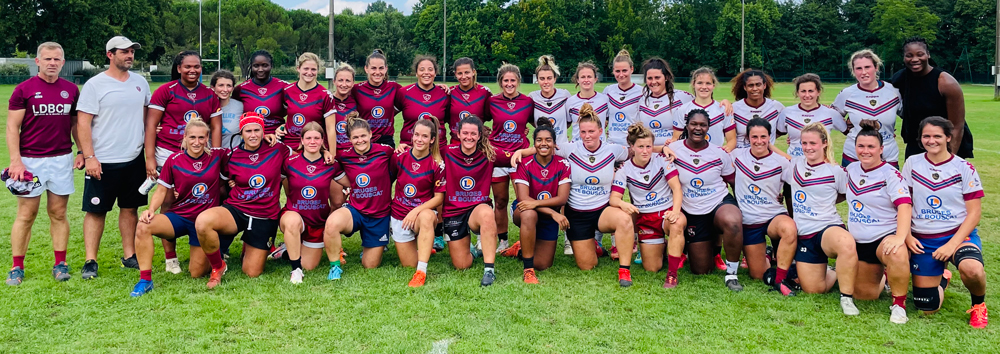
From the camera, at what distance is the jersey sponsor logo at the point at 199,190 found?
521 cm

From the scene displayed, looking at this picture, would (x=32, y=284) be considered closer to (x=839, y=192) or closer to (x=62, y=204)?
(x=62, y=204)

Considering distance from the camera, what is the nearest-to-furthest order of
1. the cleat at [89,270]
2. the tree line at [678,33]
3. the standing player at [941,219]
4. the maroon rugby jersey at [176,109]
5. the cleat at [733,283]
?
1. the standing player at [941,219]
2. the cleat at [733,283]
3. the cleat at [89,270]
4. the maroon rugby jersey at [176,109]
5. the tree line at [678,33]

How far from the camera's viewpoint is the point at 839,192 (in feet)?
15.9

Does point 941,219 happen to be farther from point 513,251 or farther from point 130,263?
point 130,263

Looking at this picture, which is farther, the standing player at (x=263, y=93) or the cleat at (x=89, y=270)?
the standing player at (x=263, y=93)

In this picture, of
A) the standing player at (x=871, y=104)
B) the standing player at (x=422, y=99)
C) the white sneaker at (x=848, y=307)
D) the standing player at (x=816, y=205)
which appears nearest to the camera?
the white sneaker at (x=848, y=307)

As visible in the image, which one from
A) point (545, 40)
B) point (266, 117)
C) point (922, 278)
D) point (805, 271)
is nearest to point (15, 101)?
point (266, 117)

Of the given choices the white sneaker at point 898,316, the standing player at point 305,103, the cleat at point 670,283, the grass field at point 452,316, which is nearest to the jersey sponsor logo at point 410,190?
the grass field at point 452,316

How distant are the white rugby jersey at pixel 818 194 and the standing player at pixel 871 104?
854 mm

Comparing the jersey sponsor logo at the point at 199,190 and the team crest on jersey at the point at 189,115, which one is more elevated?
the team crest on jersey at the point at 189,115

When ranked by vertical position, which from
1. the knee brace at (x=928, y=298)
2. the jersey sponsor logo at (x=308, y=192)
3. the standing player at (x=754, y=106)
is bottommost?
the knee brace at (x=928, y=298)

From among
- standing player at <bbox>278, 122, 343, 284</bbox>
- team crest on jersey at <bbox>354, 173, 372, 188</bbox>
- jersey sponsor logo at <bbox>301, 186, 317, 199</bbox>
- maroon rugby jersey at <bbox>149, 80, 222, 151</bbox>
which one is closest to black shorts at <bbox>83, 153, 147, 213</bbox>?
maroon rugby jersey at <bbox>149, 80, 222, 151</bbox>

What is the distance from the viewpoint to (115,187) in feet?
17.7

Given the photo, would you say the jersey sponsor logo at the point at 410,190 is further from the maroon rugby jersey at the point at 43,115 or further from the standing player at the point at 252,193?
the maroon rugby jersey at the point at 43,115
